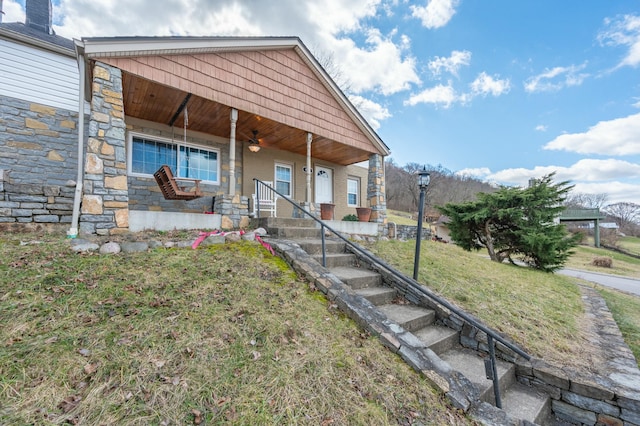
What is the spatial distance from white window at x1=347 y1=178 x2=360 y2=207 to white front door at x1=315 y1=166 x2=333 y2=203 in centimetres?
103

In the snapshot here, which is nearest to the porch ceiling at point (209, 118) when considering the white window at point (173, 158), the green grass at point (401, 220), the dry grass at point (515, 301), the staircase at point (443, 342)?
the white window at point (173, 158)

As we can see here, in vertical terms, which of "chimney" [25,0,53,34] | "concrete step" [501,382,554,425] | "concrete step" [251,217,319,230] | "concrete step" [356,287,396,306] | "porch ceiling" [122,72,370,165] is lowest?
"concrete step" [501,382,554,425]

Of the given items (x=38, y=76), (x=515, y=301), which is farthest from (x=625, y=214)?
(x=38, y=76)

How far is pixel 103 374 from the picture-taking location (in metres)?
1.60

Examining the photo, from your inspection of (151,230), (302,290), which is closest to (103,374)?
(302,290)

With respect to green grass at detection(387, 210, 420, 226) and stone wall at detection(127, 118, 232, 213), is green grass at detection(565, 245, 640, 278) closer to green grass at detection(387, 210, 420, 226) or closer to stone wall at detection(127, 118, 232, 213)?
green grass at detection(387, 210, 420, 226)

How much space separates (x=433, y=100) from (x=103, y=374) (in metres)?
16.4

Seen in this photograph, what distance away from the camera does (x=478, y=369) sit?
2.56m

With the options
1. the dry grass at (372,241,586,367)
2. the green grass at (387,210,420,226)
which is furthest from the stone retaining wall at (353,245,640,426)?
the green grass at (387,210,420,226)

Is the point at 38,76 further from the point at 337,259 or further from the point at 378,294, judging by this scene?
the point at 378,294

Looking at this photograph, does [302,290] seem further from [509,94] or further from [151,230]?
[509,94]

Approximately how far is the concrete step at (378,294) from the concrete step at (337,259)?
2.26 feet

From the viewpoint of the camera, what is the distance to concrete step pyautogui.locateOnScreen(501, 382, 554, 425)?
89.4 inches

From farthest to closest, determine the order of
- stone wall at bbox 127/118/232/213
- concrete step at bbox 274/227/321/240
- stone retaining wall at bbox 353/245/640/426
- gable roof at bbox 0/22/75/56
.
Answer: stone wall at bbox 127/118/232/213
gable roof at bbox 0/22/75/56
concrete step at bbox 274/227/321/240
stone retaining wall at bbox 353/245/640/426
